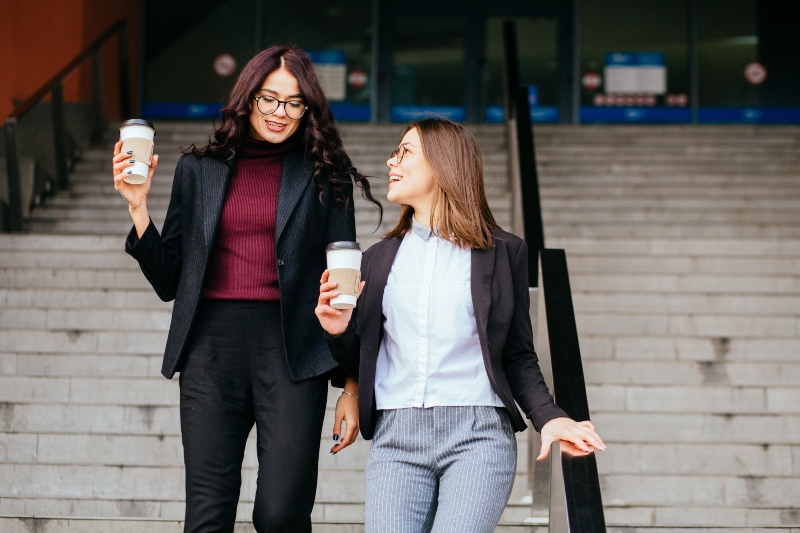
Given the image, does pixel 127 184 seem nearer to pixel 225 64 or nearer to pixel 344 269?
pixel 344 269

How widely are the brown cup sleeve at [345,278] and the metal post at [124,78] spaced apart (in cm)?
924

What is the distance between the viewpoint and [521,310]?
241 centimetres

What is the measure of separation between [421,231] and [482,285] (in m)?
0.23

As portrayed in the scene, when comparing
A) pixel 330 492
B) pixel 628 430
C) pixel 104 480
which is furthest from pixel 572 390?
pixel 104 480

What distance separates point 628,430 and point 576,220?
3228mm

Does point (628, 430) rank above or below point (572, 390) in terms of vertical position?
below

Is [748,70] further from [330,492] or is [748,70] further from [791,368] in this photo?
[330,492]

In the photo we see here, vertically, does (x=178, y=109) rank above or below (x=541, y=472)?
above

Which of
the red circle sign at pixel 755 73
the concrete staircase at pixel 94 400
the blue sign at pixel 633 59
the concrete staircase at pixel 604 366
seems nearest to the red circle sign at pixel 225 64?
the blue sign at pixel 633 59

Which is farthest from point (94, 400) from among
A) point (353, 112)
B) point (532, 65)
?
point (532, 65)

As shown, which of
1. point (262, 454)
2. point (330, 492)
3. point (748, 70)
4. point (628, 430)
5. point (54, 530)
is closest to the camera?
point (262, 454)

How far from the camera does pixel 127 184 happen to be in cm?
236

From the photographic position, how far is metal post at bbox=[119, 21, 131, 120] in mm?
10742

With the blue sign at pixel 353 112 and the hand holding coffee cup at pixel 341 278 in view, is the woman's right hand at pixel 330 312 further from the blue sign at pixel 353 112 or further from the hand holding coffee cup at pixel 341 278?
the blue sign at pixel 353 112
